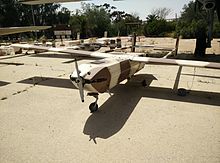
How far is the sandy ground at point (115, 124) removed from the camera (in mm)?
5793

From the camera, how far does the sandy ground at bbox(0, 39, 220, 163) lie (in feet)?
19.0

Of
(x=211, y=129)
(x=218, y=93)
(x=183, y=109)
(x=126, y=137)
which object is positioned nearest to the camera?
(x=126, y=137)

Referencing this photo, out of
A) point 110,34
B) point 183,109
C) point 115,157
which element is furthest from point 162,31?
point 115,157

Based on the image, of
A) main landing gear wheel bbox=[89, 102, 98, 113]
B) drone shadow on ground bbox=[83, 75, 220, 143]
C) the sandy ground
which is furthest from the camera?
main landing gear wheel bbox=[89, 102, 98, 113]

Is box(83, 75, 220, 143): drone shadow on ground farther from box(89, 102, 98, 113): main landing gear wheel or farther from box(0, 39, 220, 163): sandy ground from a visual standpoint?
box(89, 102, 98, 113): main landing gear wheel

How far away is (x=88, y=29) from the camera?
71.8 metres

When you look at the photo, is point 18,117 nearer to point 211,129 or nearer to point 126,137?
point 126,137

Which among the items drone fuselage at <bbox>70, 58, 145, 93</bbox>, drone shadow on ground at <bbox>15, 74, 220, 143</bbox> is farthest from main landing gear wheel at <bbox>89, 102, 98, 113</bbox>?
drone fuselage at <bbox>70, 58, 145, 93</bbox>

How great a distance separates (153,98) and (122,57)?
2.49 meters

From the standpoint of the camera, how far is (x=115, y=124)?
7.50 m

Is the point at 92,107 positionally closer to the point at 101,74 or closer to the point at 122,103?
the point at 101,74

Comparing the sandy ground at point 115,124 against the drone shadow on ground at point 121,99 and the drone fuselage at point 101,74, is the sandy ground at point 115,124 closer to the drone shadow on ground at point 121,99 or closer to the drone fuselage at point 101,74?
the drone shadow on ground at point 121,99

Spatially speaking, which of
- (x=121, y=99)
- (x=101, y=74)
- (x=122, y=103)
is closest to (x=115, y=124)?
(x=101, y=74)

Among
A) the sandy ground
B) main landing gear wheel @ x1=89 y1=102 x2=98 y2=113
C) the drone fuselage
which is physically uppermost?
the drone fuselage
